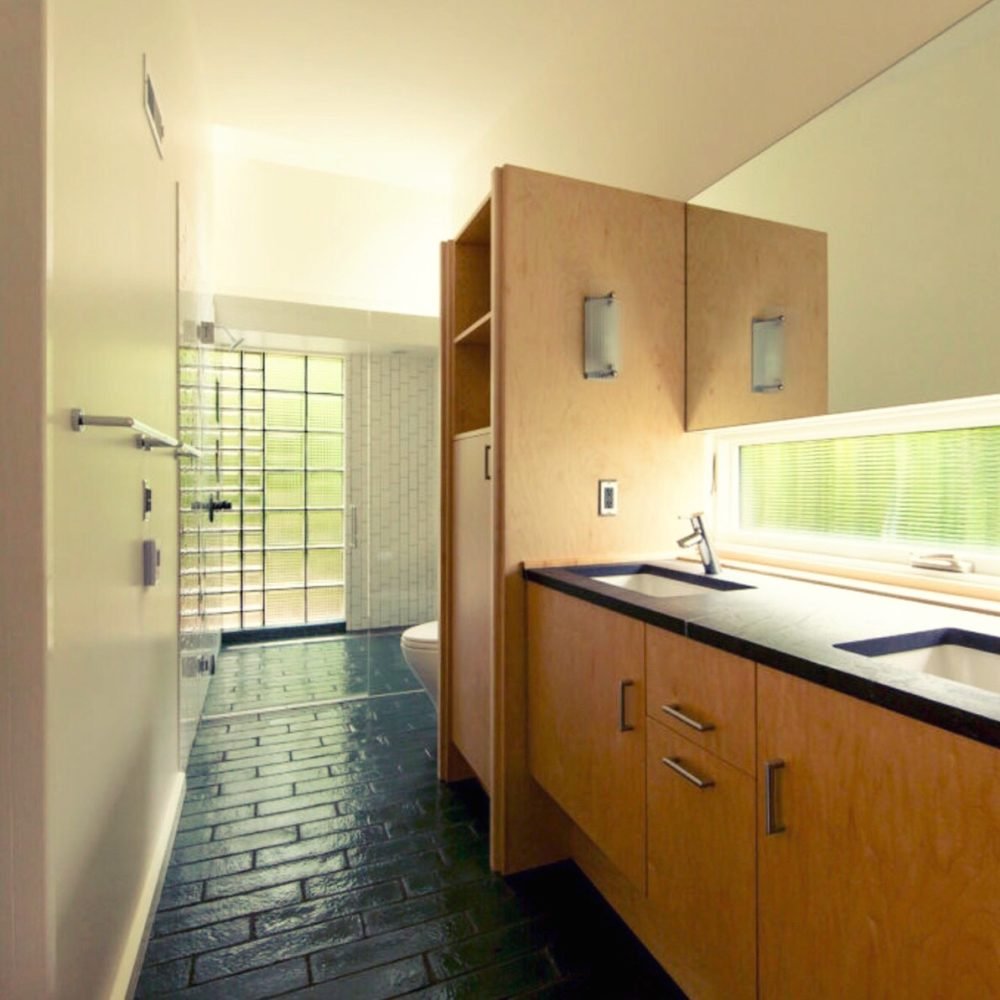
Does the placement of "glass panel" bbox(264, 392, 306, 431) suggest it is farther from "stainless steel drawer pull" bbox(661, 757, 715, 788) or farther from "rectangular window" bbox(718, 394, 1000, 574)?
"stainless steel drawer pull" bbox(661, 757, 715, 788)

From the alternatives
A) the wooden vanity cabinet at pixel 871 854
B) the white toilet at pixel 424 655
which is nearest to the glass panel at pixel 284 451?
the white toilet at pixel 424 655

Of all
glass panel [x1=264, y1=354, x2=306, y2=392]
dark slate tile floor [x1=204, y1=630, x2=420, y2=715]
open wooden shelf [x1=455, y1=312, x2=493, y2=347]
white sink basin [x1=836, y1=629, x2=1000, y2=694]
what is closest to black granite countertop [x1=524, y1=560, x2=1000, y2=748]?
white sink basin [x1=836, y1=629, x2=1000, y2=694]

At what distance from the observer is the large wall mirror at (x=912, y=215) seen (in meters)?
1.28

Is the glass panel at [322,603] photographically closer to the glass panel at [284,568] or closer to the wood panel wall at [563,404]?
the glass panel at [284,568]

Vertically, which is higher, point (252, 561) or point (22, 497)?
point (22, 497)

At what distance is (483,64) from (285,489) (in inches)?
109

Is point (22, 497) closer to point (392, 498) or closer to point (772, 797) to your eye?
point (772, 797)

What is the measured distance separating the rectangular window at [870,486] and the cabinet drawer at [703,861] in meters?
0.90

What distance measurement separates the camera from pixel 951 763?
0.75 metres

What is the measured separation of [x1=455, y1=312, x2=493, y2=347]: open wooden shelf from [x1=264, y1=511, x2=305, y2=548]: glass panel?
94.5 inches

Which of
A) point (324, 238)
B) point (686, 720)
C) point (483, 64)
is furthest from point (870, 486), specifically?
point (324, 238)

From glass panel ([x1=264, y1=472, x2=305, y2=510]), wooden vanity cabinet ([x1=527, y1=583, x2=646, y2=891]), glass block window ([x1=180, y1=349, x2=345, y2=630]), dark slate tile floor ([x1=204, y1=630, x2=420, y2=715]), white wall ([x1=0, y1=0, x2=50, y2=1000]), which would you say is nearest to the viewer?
white wall ([x1=0, y1=0, x2=50, y2=1000])

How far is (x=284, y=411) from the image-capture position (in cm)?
427

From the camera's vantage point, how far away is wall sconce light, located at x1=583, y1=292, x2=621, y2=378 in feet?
6.24
